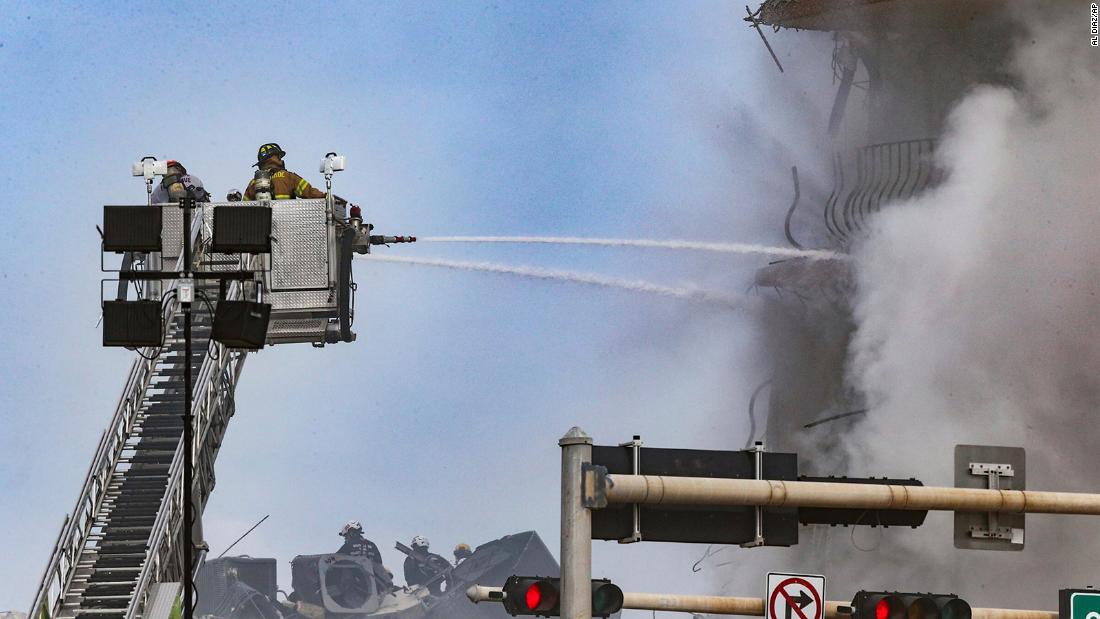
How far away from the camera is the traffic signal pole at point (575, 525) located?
11.5 meters

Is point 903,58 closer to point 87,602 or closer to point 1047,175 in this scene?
point 1047,175

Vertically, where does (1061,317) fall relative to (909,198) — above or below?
below

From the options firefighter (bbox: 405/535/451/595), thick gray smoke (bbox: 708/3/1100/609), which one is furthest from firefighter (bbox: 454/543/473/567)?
thick gray smoke (bbox: 708/3/1100/609)

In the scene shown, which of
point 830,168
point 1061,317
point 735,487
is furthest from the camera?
point 830,168

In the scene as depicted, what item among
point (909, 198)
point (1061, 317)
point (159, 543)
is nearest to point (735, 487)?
point (159, 543)

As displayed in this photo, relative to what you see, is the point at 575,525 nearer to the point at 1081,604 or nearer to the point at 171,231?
the point at 1081,604

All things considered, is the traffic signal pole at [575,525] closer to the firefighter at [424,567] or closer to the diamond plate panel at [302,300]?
the diamond plate panel at [302,300]

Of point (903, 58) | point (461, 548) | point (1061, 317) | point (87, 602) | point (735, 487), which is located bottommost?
point (461, 548)

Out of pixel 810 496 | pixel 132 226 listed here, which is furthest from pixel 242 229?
pixel 810 496

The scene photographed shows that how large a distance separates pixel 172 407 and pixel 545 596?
10580 millimetres

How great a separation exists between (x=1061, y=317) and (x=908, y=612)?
3010 cm

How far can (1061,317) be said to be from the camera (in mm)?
42156

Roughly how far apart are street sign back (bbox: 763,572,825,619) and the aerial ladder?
910cm

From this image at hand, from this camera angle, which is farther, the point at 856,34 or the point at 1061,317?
the point at 856,34
